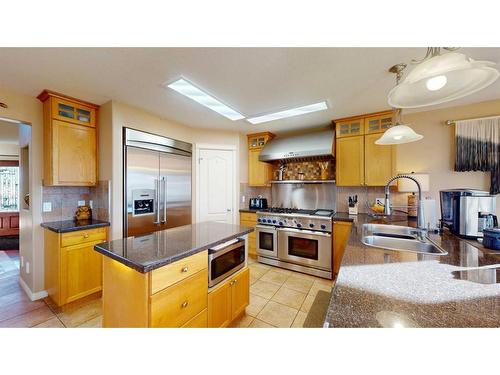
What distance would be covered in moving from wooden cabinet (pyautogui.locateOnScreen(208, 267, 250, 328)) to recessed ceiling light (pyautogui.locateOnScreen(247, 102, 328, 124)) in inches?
83.6

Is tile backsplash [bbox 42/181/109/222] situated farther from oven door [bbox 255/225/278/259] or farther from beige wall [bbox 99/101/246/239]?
oven door [bbox 255/225/278/259]

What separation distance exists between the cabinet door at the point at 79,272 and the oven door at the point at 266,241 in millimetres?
2273

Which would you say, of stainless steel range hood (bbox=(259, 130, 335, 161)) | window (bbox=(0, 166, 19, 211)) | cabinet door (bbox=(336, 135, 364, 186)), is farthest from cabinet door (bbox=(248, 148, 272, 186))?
window (bbox=(0, 166, 19, 211))

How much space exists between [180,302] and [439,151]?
11.8 feet

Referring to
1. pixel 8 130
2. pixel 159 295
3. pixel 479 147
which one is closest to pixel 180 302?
pixel 159 295

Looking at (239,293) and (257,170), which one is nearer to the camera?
(239,293)

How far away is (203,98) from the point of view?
235 cm

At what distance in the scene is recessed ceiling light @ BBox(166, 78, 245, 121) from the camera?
2037 millimetres

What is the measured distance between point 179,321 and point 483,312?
145 centimetres

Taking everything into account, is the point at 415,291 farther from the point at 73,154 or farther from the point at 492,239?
the point at 73,154

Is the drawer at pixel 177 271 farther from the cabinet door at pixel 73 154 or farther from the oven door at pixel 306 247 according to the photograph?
the cabinet door at pixel 73 154

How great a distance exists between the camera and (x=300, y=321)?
194 centimetres

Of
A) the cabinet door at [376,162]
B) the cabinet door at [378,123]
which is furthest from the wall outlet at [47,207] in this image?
the cabinet door at [378,123]
